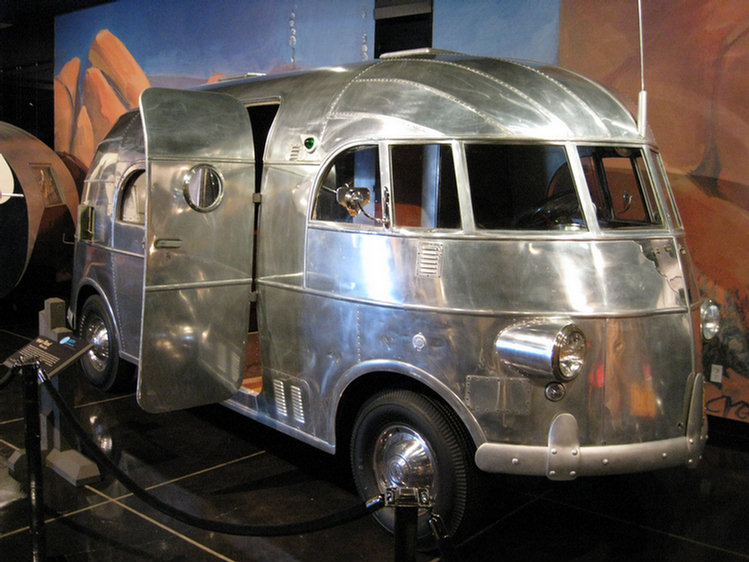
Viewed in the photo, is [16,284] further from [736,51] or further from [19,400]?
[736,51]

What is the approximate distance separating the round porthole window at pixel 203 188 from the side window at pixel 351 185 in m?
0.71

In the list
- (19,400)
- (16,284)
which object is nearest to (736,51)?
(19,400)

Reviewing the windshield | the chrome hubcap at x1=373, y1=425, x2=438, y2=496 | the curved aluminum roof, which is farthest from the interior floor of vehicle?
the windshield

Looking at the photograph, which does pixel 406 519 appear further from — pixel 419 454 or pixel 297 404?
pixel 297 404

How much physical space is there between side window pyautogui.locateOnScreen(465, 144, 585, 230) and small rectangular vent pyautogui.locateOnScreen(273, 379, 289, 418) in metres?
1.65

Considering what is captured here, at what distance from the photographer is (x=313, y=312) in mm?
4207

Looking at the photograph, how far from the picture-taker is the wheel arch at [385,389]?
3547mm

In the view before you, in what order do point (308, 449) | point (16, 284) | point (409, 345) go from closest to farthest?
1. point (409, 345)
2. point (308, 449)
3. point (16, 284)

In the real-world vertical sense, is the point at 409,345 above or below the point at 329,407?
above

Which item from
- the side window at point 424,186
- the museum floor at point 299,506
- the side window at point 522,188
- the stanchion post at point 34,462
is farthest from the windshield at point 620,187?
the stanchion post at point 34,462

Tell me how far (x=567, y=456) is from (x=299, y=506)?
1.70 meters

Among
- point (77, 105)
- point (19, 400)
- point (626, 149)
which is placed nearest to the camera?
point (626, 149)

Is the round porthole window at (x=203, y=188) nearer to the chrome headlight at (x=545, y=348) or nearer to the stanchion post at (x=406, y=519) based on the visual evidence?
the chrome headlight at (x=545, y=348)

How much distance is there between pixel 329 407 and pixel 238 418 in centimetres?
196
